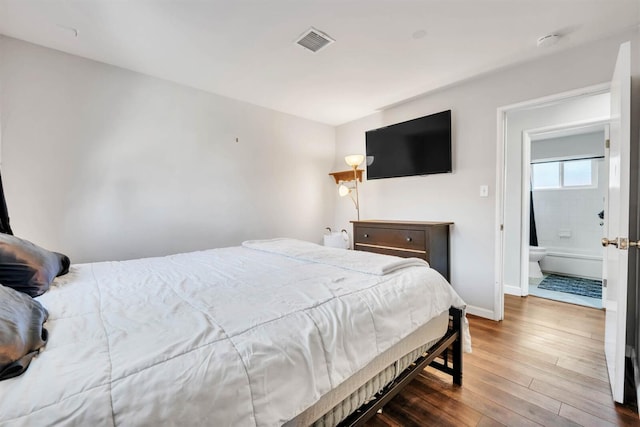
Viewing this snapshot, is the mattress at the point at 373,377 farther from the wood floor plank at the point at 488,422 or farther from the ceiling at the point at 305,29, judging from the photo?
the ceiling at the point at 305,29

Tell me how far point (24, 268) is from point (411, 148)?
3290 millimetres

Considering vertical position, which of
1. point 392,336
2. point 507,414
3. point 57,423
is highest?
point 57,423

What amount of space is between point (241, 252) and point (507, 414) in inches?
78.8

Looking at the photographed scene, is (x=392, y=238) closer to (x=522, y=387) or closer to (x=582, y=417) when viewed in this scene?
(x=522, y=387)

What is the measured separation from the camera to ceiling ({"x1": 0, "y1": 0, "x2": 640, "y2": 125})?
1774 mm

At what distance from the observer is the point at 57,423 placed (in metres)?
0.56

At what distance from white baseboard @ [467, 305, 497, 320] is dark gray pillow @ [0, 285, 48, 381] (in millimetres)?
3207

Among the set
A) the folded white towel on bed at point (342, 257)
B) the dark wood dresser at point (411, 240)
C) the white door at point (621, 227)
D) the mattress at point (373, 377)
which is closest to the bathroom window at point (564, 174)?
the dark wood dresser at point (411, 240)

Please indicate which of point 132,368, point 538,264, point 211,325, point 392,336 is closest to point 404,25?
point 392,336

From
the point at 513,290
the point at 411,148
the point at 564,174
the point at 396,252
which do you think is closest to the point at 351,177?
the point at 411,148

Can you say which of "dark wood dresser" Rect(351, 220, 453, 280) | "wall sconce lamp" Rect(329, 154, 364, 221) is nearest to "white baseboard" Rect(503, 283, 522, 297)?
"dark wood dresser" Rect(351, 220, 453, 280)

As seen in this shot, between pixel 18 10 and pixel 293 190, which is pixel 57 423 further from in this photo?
pixel 293 190

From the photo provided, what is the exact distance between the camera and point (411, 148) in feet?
10.7

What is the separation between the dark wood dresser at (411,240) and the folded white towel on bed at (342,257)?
708 millimetres
